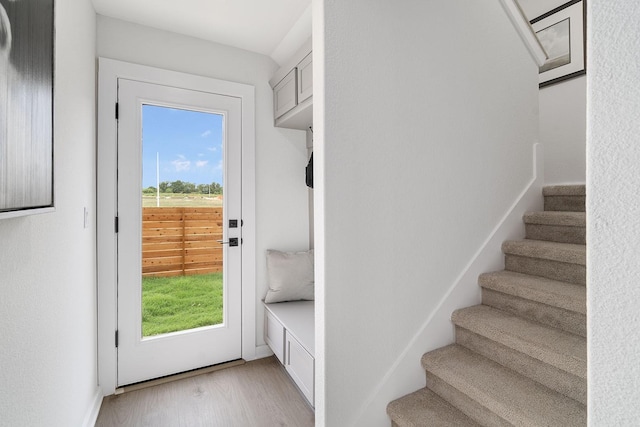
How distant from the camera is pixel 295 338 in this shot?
196 cm

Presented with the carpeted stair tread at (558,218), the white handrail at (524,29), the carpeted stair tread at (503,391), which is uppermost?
the white handrail at (524,29)

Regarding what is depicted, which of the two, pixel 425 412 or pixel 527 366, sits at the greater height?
pixel 527 366

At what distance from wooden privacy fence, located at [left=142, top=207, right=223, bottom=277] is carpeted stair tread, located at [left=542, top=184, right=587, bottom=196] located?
7.90 ft

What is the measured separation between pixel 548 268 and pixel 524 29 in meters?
1.51

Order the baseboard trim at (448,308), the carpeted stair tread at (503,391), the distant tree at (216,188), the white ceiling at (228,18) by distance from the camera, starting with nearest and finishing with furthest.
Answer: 1. the carpeted stair tread at (503,391)
2. the baseboard trim at (448,308)
3. the white ceiling at (228,18)
4. the distant tree at (216,188)

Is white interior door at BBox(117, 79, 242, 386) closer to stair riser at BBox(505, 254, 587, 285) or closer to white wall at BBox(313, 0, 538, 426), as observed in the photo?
white wall at BBox(313, 0, 538, 426)

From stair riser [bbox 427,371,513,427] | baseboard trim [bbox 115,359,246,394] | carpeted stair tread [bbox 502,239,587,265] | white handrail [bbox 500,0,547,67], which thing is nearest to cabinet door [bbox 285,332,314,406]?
baseboard trim [bbox 115,359,246,394]

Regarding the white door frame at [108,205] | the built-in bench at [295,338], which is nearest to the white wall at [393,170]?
the built-in bench at [295,338]

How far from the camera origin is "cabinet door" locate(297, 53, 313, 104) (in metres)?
2.08

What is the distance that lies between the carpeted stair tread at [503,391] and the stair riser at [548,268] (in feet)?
1.85

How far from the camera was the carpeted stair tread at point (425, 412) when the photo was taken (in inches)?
49.5

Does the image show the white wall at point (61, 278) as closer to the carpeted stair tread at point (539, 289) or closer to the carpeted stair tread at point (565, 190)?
the carpeted stair tread at point (539, 289)

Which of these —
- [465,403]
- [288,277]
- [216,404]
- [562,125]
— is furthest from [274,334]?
[562,125]

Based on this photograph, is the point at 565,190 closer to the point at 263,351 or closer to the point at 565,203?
the point at 565,203
